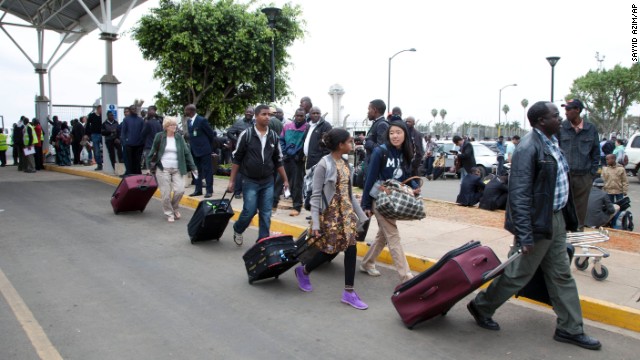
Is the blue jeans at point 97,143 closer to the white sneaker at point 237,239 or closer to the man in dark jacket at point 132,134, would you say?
the man in dark jacket at point 132,134

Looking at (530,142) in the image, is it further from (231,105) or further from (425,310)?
(231,105)

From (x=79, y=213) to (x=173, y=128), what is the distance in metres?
2.56

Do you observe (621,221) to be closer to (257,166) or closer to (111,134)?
(257,166)

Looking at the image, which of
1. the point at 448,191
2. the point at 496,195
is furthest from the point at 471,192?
the point at 448,191

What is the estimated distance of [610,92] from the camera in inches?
1891

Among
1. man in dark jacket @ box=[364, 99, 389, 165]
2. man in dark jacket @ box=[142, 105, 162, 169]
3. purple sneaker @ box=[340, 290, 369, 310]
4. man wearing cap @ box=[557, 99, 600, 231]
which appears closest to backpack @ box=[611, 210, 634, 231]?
man wearing cap @ box=[557, 99, 600, 231]

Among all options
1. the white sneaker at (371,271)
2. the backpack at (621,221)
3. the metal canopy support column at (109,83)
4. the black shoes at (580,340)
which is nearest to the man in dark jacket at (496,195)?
the backpack at (621,221)

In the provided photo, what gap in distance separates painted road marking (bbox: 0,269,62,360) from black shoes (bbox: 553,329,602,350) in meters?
3.85

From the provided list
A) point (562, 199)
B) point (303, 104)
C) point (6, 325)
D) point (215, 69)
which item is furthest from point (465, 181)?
point (215, 69)

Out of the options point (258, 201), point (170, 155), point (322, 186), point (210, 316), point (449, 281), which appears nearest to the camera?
point (449, 281)

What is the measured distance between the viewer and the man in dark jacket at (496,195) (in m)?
10.3

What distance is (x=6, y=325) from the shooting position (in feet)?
14.5

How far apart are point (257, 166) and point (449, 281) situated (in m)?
3.07

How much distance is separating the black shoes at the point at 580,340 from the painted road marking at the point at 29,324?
3846mm
